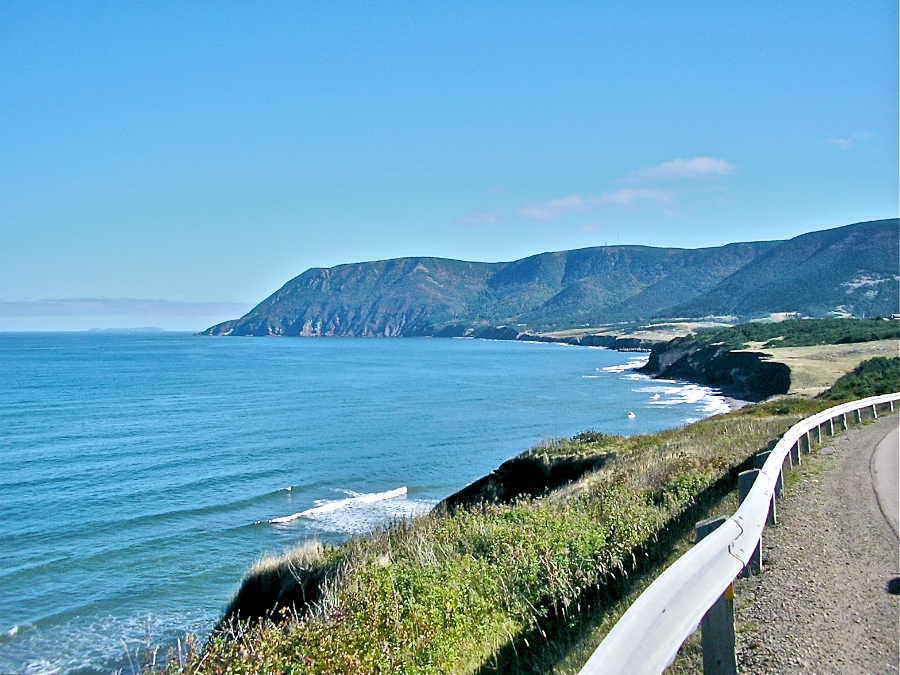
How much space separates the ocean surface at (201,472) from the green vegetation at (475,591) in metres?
7.15

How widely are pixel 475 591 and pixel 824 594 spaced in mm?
2806

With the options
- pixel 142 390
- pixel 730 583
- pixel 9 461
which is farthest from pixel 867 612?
pixel 142 390

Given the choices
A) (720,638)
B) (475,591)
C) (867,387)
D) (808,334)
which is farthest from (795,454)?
(808,334)

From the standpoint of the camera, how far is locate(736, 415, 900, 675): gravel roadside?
159 inches

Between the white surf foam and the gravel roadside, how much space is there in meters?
22.0

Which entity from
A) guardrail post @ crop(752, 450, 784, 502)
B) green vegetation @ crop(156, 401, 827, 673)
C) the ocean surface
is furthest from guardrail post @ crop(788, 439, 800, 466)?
the ocean surface

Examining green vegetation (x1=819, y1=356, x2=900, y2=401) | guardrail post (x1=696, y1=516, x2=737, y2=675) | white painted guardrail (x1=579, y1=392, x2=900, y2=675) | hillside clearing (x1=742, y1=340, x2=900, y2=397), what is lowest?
hillside clearing (x1=742, y1=340, x2=900, y2=397)

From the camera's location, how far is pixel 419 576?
22.5ft

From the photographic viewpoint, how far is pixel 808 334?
300ft

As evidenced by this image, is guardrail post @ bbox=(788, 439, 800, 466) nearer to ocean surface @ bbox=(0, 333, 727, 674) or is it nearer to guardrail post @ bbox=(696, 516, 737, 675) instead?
guardrail post @ bbox=(696, 516, 737, 675)

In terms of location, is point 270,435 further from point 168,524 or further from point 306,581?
point 306,581

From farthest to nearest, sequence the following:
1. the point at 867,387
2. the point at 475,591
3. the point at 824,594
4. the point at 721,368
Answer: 1. the point at 721,368
2. the point at 867,387
3. the point at 475,591
4. the point at 824,594

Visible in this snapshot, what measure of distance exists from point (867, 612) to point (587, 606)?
197 centimetres

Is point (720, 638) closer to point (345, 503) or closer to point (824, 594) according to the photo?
point (824, 594)
